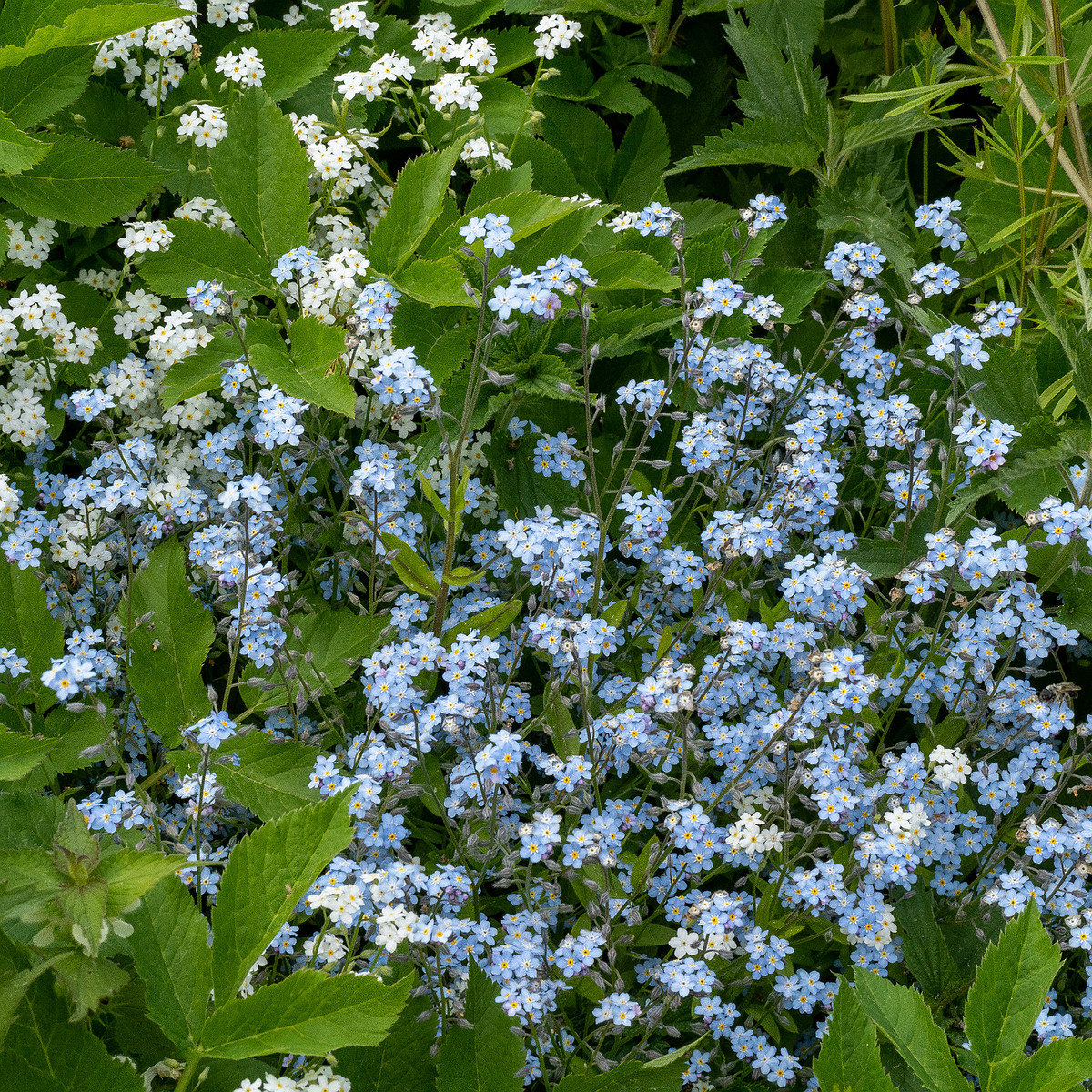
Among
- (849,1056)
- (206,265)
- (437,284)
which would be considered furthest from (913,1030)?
(206,265)

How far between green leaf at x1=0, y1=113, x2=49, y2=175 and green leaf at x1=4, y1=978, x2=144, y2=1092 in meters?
1.73

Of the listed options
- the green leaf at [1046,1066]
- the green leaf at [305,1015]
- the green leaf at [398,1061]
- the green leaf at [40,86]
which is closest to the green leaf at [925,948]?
the green leaf at [1046,1066]

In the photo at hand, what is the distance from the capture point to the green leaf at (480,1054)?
6.90 feet

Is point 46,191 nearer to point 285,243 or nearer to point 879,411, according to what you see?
point 285,243

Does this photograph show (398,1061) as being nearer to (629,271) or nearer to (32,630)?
(32,630)

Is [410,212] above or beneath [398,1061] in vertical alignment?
above

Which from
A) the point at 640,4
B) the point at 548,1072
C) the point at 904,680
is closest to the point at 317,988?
the point at 548,1072

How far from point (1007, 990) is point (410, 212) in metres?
2.14

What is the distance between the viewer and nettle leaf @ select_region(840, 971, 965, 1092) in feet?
6.79

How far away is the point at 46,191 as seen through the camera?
2.99 m

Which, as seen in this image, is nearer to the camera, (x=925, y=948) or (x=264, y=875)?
(x=264, y=875)

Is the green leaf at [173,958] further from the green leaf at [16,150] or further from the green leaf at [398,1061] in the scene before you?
the green leaf at [16,150]

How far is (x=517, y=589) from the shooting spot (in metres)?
2.91

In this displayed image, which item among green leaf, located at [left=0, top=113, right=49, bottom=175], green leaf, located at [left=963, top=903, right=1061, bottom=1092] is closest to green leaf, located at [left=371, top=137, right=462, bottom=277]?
green leaf, located at [left=0, top=113, right=49, bottom=175]
